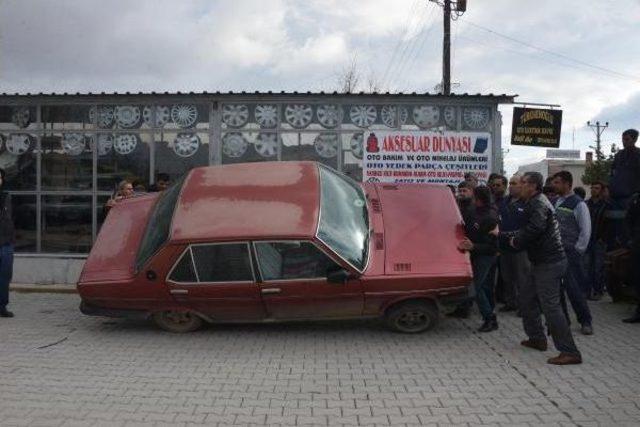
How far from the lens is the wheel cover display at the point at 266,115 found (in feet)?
35.4

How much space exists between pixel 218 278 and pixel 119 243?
1542 millimetres

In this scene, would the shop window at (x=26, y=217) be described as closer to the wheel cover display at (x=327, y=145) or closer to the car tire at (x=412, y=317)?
the wheel cover display at (x=327, y=145)

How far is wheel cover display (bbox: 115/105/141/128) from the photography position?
1095cm

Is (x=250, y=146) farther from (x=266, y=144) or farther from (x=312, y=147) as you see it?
(x=312, y=147)

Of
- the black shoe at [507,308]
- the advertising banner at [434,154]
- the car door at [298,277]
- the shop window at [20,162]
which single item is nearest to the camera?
the car door at [298,277]

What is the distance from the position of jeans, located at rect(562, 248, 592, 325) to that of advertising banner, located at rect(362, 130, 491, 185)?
3.68 m

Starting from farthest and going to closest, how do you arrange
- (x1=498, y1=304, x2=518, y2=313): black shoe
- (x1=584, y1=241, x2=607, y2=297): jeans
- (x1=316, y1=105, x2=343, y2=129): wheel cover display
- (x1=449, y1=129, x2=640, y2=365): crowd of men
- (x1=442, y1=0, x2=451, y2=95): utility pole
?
(x1=442, y1=0, x2=451, y2=95): utility pole → (x1=316, y1=105, x2=343, y2=129): wheel cover display → (x1=584, y1=241, x2=607, y2=297): jeans → (x1=498, y1=304, x2=518, y2=313): black shoe → (x1=449, y1=129, x2=640, y2=365): crowd of men

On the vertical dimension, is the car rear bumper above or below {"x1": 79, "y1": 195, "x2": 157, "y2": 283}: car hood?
below

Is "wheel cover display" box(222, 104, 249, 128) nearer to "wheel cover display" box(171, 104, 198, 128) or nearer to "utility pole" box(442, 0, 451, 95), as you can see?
"wheel cover display" box(171, 104, 198, 128)

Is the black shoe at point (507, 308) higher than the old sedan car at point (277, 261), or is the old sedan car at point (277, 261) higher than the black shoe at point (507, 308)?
the old sedan car at point (277, 261)

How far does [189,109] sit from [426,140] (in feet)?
13.3

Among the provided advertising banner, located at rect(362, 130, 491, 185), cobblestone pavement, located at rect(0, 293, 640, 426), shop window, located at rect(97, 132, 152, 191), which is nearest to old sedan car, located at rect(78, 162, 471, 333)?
cobblestone pavement, located at rect(0, 293, 640, 426)

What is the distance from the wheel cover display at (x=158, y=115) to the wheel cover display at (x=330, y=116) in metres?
2.63

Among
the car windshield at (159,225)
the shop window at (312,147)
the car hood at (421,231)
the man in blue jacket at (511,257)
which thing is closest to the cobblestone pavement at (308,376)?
the man in blue jacket at (511,257)
